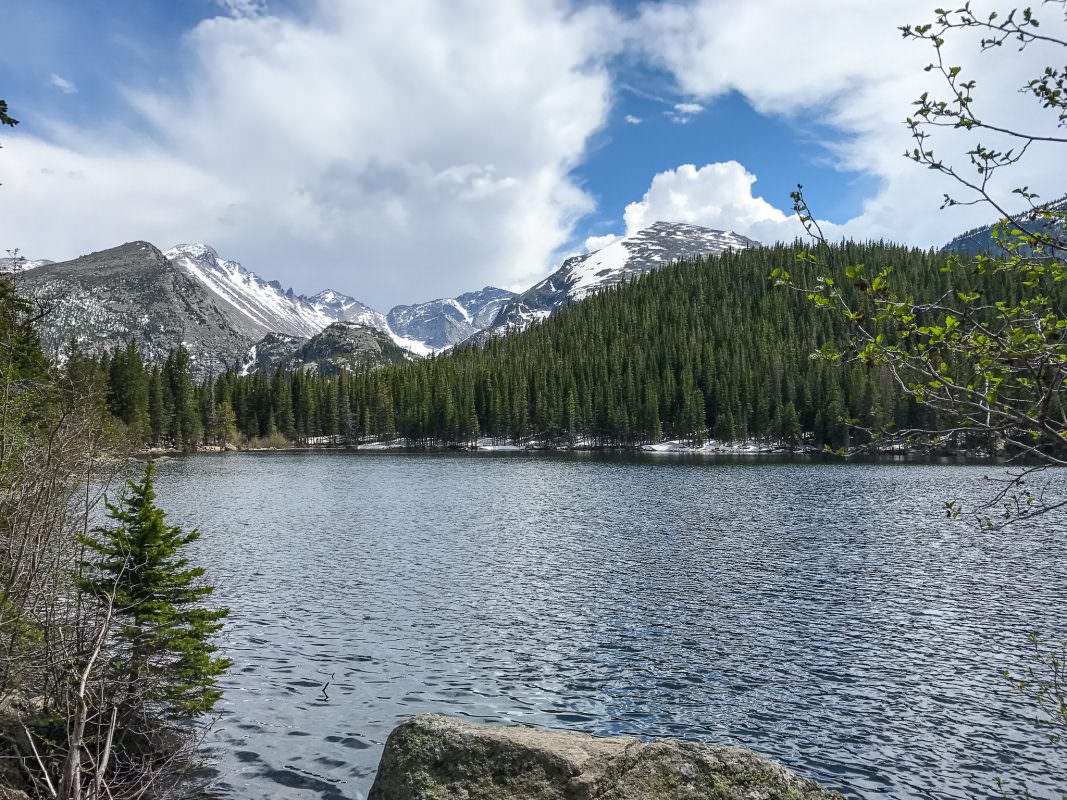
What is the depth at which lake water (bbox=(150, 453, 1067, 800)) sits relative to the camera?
52.8 feet

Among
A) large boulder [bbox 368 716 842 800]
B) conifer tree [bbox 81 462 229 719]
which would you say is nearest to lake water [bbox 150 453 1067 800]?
conifer tree [bbox 81 462 229 719]

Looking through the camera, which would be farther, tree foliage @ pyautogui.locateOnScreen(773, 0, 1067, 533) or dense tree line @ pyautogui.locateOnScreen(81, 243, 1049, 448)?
dense tree line @ pyautogui.locateOnScreen(81, 243, 1049, 448)

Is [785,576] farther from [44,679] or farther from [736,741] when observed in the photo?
[44,679]

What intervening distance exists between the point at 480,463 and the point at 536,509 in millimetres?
67153

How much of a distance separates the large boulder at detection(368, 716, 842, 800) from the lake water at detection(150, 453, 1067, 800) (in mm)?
5967

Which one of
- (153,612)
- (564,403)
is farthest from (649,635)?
(564,403)

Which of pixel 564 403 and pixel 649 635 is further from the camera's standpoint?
pixel 564 403

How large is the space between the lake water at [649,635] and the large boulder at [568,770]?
597cm

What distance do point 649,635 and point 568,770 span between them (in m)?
17.0

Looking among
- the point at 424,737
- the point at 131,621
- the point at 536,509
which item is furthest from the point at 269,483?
the point at 424,737

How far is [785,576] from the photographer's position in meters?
34.4

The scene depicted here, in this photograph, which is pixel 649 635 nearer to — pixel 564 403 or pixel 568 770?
pixel 568 770

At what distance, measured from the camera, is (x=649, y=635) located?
82.0 feet

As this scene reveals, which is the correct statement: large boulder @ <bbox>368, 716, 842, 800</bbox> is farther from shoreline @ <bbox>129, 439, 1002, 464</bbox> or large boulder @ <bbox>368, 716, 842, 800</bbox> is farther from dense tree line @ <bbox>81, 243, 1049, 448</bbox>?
dense tree line @ <bbox>81, 243, 1049, 448</bbox>
